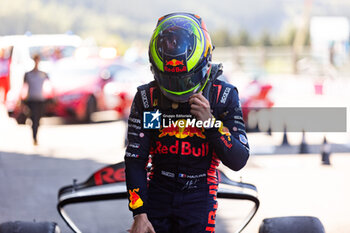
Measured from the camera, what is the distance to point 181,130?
305 cm

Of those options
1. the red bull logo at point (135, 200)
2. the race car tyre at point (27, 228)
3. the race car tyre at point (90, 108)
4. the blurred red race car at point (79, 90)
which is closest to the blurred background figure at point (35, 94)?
the blurred red race car at point (79, 90)

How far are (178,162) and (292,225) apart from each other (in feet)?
2.85

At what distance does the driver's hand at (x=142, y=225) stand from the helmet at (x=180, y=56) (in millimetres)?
556

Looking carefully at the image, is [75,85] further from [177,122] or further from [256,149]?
[177,122]

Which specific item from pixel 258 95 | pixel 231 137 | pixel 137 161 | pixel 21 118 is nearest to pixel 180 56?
pixel 231 137

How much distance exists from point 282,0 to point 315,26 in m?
14.1

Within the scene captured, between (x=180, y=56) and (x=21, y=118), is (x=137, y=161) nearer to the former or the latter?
(x=180, y=56)

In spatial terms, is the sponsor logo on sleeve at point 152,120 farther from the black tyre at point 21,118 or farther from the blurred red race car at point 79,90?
the black tyre at point 21,118

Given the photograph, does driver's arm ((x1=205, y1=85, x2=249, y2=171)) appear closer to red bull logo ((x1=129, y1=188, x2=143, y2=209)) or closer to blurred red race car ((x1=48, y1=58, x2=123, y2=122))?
red bull logo ((x1=129, y1=188, x2=143, y2=209))

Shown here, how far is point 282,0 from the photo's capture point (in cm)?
5347

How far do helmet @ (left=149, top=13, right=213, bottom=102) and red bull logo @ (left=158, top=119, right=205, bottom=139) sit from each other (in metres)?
0.12

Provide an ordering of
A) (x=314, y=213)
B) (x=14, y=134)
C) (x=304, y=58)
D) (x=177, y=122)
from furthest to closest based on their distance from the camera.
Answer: (x=304, y=58) < (x=14, y=134) < (x=314, y=213) < (x=177, y=122)

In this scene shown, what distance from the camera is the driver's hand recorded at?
2.89 meters

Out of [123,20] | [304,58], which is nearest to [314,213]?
[304,58]
